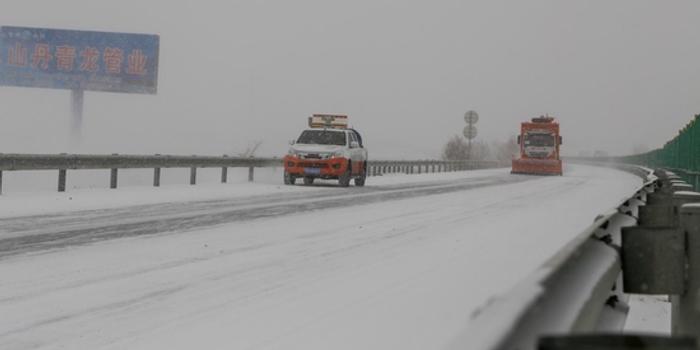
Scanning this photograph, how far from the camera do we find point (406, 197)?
19.4 meters

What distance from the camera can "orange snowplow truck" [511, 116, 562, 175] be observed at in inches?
1891

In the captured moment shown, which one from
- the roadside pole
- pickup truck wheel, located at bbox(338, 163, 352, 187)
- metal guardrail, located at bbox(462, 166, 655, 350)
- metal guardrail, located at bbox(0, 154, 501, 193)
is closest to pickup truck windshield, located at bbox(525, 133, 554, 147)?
metal guardrail, located at bbox(0, 154, 501, 193)

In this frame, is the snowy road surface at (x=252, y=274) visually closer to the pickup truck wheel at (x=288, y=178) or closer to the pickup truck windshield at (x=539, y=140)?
the pickup truck wheel at (x=288, y=178)

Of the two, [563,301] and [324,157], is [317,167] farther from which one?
[563,301]

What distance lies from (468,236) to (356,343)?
6382mm

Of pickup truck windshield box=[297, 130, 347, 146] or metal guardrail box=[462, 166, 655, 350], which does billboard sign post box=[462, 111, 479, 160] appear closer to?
pickup truck windshield box=[297, 130, 347, 146]

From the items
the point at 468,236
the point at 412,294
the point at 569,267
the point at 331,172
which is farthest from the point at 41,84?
the point at 569,267

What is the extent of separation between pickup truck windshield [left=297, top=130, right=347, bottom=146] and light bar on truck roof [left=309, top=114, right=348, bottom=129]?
770 cm

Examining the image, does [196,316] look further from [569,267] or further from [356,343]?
[569,267]

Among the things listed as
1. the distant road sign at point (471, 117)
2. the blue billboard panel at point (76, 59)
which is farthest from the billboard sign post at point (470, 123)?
the blue billboard panel at point (76, 59)

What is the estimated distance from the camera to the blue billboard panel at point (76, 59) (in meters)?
46.0

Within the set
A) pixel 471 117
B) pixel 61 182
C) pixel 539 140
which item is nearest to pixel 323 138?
pixel 61 182

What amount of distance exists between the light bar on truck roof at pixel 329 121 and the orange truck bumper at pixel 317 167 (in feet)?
28.4

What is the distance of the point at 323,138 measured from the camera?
82.8 ft
